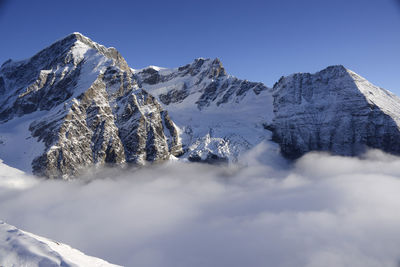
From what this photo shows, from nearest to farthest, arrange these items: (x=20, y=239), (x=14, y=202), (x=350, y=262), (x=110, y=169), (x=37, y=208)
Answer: (x=20, y=239) < (x=14, y=202) < (x=37, y=208) < (x=350, y=262) < (x=110, y=169)

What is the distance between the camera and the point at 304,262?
177m

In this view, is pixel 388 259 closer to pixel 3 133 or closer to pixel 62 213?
pixel 62 213

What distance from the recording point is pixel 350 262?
17388 centimetres

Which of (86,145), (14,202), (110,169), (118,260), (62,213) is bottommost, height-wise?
(118,260)

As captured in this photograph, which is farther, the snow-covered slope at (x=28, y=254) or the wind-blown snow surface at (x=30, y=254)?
the wind-blown snow surface at (x=30, y=254)

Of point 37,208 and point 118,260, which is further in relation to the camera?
point 118,260

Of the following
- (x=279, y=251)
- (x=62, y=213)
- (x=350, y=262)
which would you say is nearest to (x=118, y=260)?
(x=62, y=213)

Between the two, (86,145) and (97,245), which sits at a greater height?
(86,145)

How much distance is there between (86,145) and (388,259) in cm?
19387

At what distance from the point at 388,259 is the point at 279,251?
64.4 m

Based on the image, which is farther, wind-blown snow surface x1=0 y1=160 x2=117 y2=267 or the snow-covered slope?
wind-blown snow surface x1=0 y1=160 x2=117 y2=267

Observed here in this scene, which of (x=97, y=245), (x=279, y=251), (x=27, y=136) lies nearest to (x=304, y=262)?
(x=279, y=251)

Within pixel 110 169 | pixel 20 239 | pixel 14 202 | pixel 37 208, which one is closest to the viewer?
pixel 20 239

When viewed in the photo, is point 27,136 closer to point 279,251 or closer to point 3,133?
point 3,133
